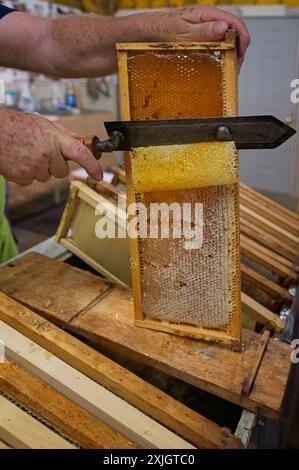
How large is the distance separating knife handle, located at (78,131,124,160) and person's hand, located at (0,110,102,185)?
0.02m

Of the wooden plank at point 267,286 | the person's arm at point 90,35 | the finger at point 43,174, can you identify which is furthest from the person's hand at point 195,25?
the wooden plank at point 267,286

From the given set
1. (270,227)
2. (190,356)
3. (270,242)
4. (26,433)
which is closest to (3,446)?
(26,433)

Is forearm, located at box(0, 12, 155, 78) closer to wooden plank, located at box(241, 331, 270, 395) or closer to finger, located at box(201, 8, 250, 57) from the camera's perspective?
finger, located at box(201, 8, 250, 57)

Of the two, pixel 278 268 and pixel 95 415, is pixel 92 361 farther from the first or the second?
pixel 278 268

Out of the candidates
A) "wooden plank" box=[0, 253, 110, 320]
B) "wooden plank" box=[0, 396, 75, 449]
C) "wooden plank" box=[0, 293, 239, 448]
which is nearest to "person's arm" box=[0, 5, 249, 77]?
"wooden plank" box=[0, 253, 110, 320]

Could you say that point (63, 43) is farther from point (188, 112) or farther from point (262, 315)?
point (262, 315)

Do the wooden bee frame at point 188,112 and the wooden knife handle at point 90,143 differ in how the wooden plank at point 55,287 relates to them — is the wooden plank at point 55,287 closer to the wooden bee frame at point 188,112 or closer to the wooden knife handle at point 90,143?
Answer: the wooden bee frame at point 188,112

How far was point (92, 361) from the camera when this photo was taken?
92 cm

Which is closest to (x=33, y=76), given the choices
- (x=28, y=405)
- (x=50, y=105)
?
(x=50, y=105)

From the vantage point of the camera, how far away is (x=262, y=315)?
1.22 meters

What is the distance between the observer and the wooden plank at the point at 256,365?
35.5 inches

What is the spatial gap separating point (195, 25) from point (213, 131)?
31 centimetres

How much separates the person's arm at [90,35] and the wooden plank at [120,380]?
0.75 m

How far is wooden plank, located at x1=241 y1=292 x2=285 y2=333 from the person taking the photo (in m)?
1.21
